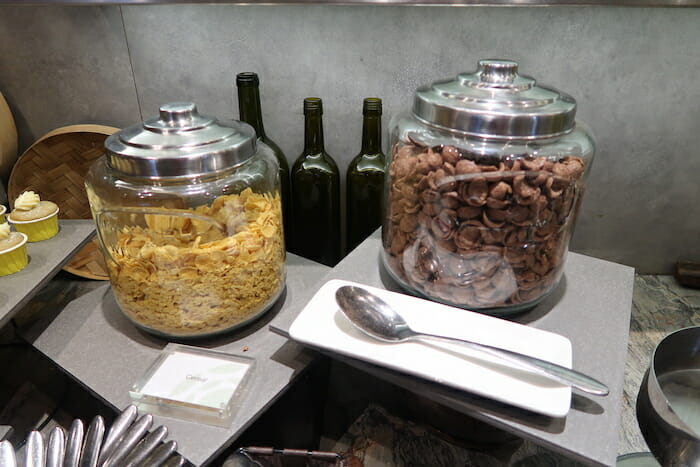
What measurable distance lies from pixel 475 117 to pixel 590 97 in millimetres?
445

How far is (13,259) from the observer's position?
2.29 ft

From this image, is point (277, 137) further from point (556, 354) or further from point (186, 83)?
point (556, 354)

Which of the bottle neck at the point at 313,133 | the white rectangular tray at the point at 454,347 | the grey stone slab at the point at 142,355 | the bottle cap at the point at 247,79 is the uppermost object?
the bottle cap at the point at 247,79

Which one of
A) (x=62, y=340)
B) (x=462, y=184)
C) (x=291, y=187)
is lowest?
(x=62, y=340)

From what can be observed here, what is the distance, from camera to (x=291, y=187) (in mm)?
927

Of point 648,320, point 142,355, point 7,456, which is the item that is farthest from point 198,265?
point 648,320

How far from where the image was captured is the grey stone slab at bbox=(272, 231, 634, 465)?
0.48 meters

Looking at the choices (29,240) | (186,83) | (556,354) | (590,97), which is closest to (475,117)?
(556,354)

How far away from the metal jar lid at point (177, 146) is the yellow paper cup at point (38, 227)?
28 cm

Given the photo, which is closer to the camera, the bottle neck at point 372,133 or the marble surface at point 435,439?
the marble surface at point 435,439

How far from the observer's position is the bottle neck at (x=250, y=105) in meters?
0.82

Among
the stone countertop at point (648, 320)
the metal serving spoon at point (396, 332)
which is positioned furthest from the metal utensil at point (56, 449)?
the stone countertop at point (648, 320)

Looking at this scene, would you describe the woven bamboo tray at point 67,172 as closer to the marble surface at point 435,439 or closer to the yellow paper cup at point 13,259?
the yellow paper cup at point 13,259

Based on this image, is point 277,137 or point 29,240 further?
point 277,137
